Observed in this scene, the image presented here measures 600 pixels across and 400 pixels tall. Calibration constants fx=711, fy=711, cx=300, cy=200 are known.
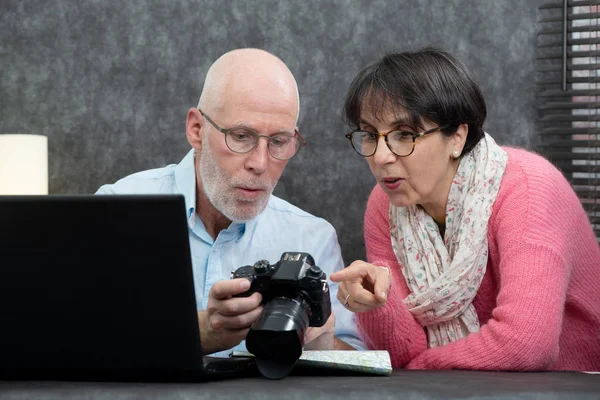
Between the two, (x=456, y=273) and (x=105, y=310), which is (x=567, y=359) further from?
(x=105, y=310)

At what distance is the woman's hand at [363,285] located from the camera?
1.06 metres

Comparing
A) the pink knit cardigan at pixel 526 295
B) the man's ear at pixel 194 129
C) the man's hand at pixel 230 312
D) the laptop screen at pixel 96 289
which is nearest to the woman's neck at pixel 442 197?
the pink knit cardigan at pixel 526 295

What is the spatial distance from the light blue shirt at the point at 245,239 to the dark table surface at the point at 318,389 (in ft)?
2.71

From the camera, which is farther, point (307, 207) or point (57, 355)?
point (307, 207)

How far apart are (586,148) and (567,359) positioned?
1.26 metres

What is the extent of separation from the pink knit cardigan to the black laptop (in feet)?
2.26

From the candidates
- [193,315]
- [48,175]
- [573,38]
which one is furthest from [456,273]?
[48,175]

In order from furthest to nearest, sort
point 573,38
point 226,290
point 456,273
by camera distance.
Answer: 1. point 573,38
2. point 456,273
3. point 226,290

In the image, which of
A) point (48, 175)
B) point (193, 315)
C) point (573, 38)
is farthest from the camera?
point (48, 175)

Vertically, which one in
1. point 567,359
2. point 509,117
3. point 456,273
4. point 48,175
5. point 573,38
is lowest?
point 567,359

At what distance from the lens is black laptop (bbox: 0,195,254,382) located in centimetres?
69

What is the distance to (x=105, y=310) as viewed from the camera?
73cm

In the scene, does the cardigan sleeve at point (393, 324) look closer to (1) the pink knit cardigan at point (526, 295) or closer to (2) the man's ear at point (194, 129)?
(1) the pink knit cardigan at point (526, 295)

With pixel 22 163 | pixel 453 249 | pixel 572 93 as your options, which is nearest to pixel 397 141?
pixel 453 249
